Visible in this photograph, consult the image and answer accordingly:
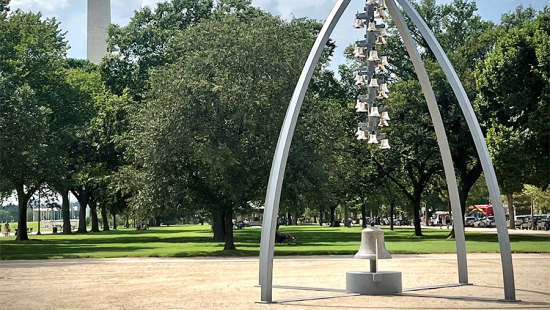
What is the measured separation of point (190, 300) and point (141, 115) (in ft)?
65.2

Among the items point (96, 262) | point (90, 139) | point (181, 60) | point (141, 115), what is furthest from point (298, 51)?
point (90, 139)

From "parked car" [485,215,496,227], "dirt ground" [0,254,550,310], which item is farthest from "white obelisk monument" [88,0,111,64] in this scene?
"dirt ground" [0,254,550,310]

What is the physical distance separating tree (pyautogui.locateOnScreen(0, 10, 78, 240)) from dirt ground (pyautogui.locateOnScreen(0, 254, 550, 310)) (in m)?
13.0

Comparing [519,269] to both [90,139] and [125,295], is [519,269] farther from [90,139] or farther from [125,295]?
[90,139]

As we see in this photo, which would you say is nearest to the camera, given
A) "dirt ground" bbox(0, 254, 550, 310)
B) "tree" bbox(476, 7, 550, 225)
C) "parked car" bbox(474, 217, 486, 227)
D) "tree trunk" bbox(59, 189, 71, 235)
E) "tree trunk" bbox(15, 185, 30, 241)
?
"dirt ground" bbox(0, 254, 550, 310)

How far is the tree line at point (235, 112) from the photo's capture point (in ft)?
106

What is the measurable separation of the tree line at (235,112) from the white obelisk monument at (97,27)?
29.6 m

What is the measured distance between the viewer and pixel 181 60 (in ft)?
112

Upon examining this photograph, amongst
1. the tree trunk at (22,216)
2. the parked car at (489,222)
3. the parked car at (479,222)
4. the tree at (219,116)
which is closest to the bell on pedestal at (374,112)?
the tree at (219,116)

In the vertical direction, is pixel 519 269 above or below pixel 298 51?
below

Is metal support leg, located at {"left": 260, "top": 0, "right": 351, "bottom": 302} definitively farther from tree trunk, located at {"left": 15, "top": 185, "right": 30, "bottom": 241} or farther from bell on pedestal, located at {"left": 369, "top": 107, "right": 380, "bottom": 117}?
tree trunk, located at {"left": 15, "top": 185, "right": 30, "bottom": 241}

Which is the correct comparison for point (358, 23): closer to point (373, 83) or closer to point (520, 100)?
point (373, 83)

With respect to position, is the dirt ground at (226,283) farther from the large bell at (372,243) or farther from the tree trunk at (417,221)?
the tree trunk at (417,221)

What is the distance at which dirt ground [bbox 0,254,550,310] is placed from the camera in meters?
14.3
